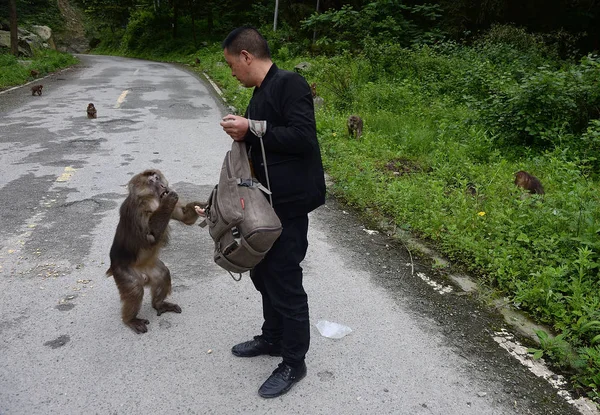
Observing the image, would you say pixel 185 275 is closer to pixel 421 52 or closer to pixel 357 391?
pixel 357 391

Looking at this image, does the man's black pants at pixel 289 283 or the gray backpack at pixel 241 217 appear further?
the man's black pants at pixel 289 283

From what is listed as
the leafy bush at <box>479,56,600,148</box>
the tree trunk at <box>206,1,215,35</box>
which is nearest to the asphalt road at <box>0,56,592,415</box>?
the leafy bush at <box>479,56,600,148</box>

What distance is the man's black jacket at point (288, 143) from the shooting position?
2.47 m

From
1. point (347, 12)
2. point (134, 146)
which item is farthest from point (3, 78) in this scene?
point (347, 12)

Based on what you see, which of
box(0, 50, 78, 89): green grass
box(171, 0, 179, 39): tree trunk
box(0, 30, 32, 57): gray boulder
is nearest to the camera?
box(0, 50, 78, 89): green grass

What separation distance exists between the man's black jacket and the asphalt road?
1244mm

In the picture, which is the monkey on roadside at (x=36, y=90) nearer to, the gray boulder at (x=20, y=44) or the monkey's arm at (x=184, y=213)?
the gray boulder at (x=20, y=44)

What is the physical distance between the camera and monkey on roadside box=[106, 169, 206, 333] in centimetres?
337

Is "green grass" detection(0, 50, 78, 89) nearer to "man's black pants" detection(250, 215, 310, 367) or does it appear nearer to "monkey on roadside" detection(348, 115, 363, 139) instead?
"monkey on roadside" detection(348, 115, 363, 139)

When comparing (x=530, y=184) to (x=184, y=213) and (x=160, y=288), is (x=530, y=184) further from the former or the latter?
(x=160, y=288)

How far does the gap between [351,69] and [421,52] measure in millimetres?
2179

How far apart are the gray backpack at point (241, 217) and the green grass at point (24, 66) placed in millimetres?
16096

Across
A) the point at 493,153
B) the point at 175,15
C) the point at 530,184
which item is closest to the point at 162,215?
the point at 530,184

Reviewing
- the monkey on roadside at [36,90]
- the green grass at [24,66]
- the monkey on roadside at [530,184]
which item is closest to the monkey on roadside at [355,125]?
the monkey on roadside at [530,184]
